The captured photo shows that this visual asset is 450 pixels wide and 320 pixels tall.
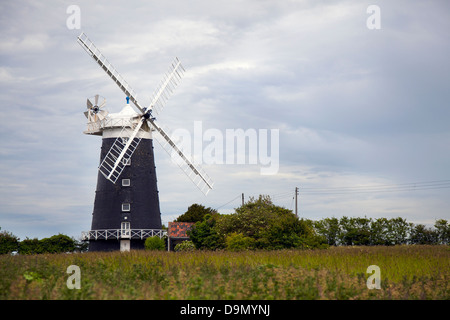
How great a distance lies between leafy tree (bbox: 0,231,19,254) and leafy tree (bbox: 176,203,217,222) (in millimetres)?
17741

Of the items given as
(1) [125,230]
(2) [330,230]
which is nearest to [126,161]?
(1) [125,230]

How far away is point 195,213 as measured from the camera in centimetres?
5719

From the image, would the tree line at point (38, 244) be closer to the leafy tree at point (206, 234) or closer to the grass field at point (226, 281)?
the leafy tree at point (206, 234)

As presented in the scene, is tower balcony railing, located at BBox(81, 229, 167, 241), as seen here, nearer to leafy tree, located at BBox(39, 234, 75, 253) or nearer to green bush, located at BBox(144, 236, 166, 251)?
green bush, located at BBox(144, 236, 166, 251)

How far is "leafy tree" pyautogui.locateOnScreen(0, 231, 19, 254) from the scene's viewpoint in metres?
44.8

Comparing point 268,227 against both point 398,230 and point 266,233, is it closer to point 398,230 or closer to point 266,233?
point 266,233

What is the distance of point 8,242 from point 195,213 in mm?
19559

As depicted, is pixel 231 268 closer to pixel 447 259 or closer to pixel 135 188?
pixel 447 259

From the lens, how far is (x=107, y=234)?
135ft

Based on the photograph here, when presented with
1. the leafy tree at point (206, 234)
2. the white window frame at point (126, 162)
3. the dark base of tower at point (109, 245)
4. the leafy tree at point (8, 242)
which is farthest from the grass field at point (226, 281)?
the leafy tree at point (8, 242)

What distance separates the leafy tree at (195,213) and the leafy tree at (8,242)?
58.2ft

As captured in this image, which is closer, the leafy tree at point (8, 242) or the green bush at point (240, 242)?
the green bush at point (240, 242)

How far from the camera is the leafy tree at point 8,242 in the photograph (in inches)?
1762
